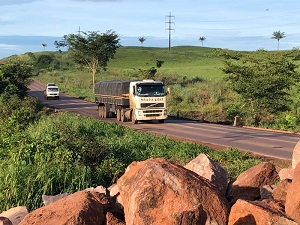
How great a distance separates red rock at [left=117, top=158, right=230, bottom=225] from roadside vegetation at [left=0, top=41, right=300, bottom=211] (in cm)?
421

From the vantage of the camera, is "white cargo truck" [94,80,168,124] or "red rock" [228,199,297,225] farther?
"white cargo truck" [94,80,168,124]

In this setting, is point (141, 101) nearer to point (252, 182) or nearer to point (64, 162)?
point (64, 162)

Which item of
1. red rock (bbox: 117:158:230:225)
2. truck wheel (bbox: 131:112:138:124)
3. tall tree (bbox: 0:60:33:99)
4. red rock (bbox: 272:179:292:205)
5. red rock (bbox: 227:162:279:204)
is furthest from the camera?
tall tree (bbox: 0:60:33:99)

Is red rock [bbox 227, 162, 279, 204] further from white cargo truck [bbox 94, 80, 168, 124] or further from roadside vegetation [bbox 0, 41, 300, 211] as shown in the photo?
white cargo truck [bbox 94, 80, 168, 124]

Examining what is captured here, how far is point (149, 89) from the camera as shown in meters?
29.7

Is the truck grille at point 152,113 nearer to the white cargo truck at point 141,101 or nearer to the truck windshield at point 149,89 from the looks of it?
the white cargo truck at point 141,101

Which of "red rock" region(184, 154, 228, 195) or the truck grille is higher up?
"red rock" region(184, 154, 228, 195)

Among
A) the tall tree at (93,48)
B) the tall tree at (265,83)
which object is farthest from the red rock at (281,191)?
the tall tree at (93,48)

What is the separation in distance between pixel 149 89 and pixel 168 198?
24257 millimetres

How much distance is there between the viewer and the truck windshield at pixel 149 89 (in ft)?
97.1

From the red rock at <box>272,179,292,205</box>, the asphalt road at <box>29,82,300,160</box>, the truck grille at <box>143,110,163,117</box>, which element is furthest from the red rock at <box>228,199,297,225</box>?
the truck grille at <box>143,110,163,117</box>

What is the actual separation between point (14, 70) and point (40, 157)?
26.8 meters

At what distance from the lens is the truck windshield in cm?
2961

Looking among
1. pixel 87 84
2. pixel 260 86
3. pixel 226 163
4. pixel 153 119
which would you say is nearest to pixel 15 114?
pixel 153 119
